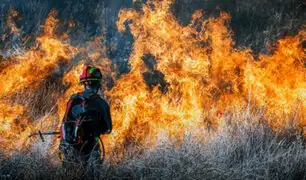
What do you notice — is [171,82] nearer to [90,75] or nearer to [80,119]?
[90,75]

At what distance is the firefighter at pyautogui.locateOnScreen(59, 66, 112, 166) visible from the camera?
5.80m

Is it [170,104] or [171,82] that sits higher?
[171,82]

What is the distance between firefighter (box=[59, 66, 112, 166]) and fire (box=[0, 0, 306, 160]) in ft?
5.84

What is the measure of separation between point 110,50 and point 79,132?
10192 mm

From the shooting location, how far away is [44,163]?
5934 millimetres

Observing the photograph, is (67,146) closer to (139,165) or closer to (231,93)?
(139,165)

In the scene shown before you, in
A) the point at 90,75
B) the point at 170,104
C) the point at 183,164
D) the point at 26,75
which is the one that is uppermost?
the point at 26,75

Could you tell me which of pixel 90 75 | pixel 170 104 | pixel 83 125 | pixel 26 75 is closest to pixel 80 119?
pixel 83 125

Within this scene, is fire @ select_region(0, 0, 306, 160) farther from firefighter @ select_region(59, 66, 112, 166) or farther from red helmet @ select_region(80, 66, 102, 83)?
red helmet @ select_region(80, 66, 102, 83)

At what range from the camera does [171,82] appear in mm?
11602

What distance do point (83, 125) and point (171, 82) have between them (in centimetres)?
596

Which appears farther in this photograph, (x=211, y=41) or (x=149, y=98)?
(x=211, y=41)

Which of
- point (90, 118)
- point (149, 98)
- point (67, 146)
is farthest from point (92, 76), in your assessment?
point (149, 98)

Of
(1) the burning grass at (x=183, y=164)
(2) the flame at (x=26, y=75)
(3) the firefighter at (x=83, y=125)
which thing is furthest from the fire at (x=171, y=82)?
(3) the firefighter at (x=83, y=125)
